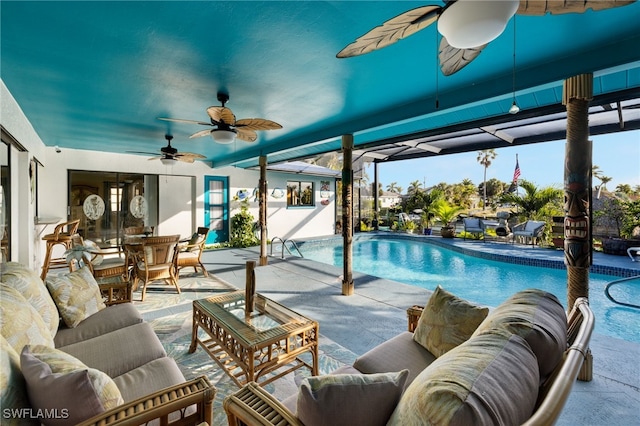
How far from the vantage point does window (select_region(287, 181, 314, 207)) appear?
460 inches

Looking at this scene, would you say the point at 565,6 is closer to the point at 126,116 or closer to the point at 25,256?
the point at 126,116

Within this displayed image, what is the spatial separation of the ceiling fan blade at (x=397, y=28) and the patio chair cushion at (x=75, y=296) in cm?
290

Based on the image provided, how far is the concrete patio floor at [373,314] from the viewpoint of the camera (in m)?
2.11

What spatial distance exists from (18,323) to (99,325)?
0.86 metres

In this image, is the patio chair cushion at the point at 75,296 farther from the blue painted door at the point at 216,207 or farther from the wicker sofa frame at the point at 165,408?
the blue painted door at the point at 216,207

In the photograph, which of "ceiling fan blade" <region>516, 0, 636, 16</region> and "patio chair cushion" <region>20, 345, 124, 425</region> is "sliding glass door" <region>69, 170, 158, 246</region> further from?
"ceiling fan blade" <region>516, 0, 636, 16</region>

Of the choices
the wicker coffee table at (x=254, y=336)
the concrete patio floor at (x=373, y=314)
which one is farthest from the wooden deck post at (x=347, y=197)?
the wicker coffee table at (x=254, y=336)

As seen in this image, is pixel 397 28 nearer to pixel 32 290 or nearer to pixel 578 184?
pixel 578 184

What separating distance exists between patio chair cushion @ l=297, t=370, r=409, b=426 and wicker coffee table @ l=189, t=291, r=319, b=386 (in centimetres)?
106

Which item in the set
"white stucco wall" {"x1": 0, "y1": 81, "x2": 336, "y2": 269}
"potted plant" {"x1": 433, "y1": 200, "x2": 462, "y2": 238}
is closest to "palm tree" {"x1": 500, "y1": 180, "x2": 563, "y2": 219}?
"potted plant" {"x1": 433, "y1": 200, "x2": 462, "y2": 238}

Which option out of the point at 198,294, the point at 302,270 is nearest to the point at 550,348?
the point at 198,294

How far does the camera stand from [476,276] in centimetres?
699

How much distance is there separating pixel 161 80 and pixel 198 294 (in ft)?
10.1

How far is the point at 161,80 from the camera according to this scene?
3.13 m
